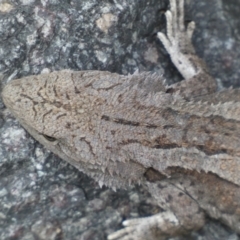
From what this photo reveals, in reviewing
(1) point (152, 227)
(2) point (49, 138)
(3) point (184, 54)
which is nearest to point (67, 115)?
(2) point (49, 138)

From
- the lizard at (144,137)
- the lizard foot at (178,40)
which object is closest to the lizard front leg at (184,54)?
the lizard foot at (178,40)

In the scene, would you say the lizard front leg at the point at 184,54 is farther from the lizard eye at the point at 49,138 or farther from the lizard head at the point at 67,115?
the lizard eye at the point at 49,138

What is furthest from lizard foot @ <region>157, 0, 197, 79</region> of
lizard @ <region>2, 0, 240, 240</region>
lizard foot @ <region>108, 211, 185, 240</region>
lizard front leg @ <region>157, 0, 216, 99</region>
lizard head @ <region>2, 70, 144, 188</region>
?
lizard foot @ <region>108, 211, 185, 240</region>

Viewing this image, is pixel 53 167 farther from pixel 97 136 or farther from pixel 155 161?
pixel 155 161

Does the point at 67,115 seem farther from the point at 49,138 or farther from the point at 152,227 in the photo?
the point at 152,227

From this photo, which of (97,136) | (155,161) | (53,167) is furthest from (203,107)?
(53,167)
